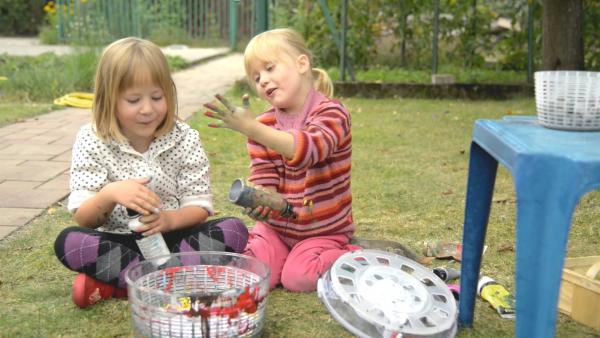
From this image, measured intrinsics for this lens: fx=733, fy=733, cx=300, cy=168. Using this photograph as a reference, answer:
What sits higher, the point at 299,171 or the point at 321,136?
the point at 321,136

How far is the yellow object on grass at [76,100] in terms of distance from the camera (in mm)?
6617

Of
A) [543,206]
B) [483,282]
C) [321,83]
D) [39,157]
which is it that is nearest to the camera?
[543,206]

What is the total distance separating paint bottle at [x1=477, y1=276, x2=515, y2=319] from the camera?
7.27ft

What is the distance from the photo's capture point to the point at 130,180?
2195 mm

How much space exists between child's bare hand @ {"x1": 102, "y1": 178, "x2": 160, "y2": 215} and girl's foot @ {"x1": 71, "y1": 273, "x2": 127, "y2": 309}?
0.27m

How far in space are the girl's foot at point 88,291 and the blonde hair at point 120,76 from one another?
455mm

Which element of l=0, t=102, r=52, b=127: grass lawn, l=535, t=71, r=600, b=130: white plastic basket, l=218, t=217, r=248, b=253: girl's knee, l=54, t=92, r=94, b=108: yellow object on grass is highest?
l=535, t=71, r=600, b=130: white plastic basket

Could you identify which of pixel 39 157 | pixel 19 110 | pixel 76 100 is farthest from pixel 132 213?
pixel 76 100

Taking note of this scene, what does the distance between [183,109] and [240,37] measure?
30.4 feet

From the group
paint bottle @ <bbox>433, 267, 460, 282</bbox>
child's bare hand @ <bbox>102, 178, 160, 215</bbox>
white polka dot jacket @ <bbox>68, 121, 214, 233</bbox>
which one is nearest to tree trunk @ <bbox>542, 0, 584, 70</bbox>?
paint bottle @ <bbox>433, 267, 460, 282</bbox>

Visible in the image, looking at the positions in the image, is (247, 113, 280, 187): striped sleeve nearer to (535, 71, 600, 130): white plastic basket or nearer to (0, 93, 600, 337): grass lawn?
(0, 93, 600, 337): grass lawn

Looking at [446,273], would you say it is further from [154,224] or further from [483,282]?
[154,224]

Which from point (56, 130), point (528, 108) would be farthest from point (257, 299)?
point (528, 108)

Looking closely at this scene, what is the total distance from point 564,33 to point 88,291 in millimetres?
5454
